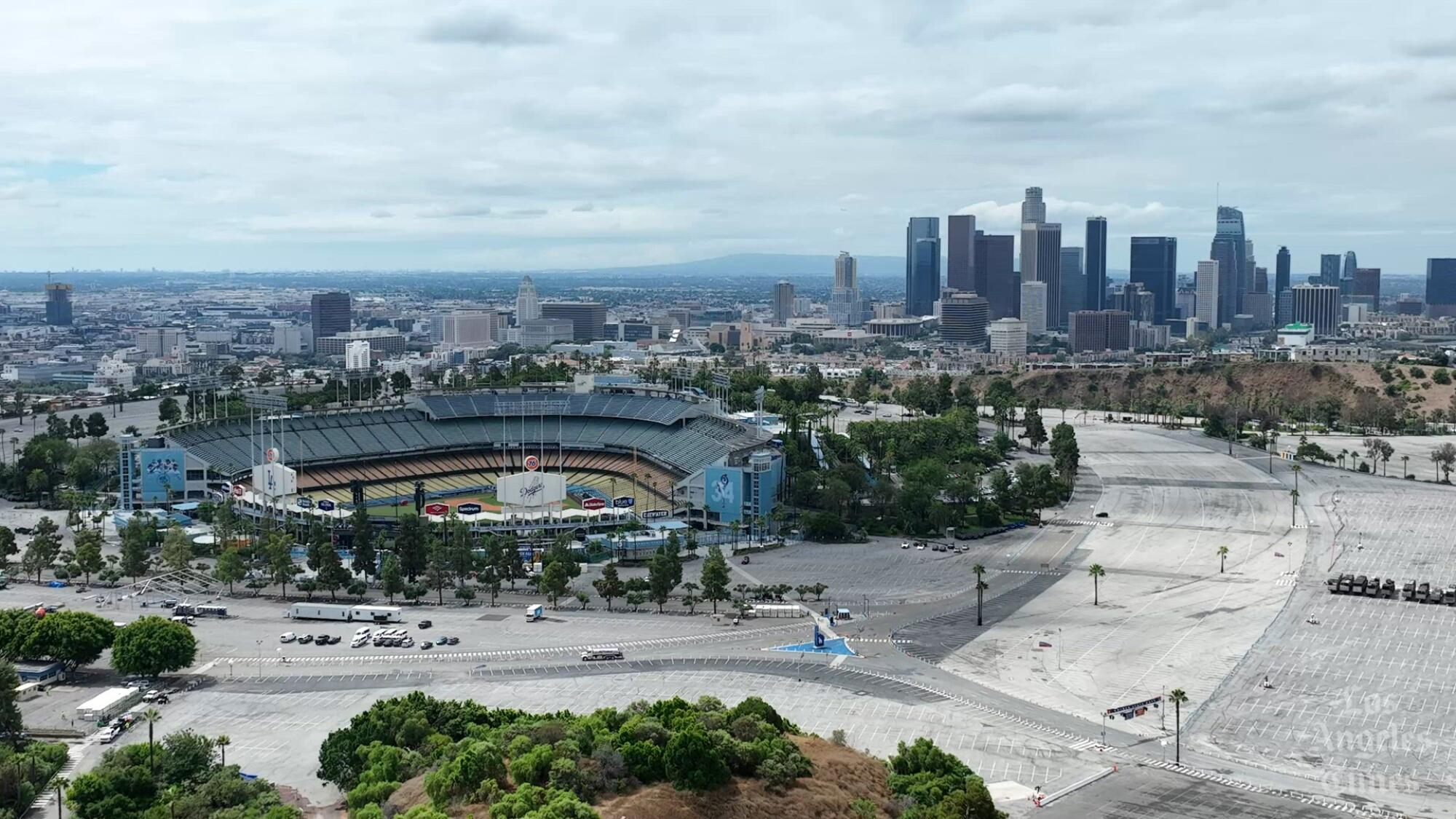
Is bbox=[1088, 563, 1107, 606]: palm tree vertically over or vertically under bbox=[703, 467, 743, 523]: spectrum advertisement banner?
under

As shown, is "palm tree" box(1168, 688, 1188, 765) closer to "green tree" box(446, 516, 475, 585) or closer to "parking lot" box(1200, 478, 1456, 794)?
"parking lot" box(1200, 478, 1456, 794)

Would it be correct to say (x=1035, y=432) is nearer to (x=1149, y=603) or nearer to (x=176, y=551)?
(x=1149, y=603)

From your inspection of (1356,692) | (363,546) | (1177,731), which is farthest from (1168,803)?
(363,546)

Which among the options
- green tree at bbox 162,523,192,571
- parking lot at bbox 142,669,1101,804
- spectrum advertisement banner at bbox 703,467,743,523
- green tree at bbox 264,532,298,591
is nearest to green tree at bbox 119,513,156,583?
green tree at bbox 162,523,192,571

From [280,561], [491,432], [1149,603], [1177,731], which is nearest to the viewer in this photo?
[1177,731]

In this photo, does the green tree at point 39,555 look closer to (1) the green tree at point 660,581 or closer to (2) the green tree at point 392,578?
(2) the green tree at point 392,578
